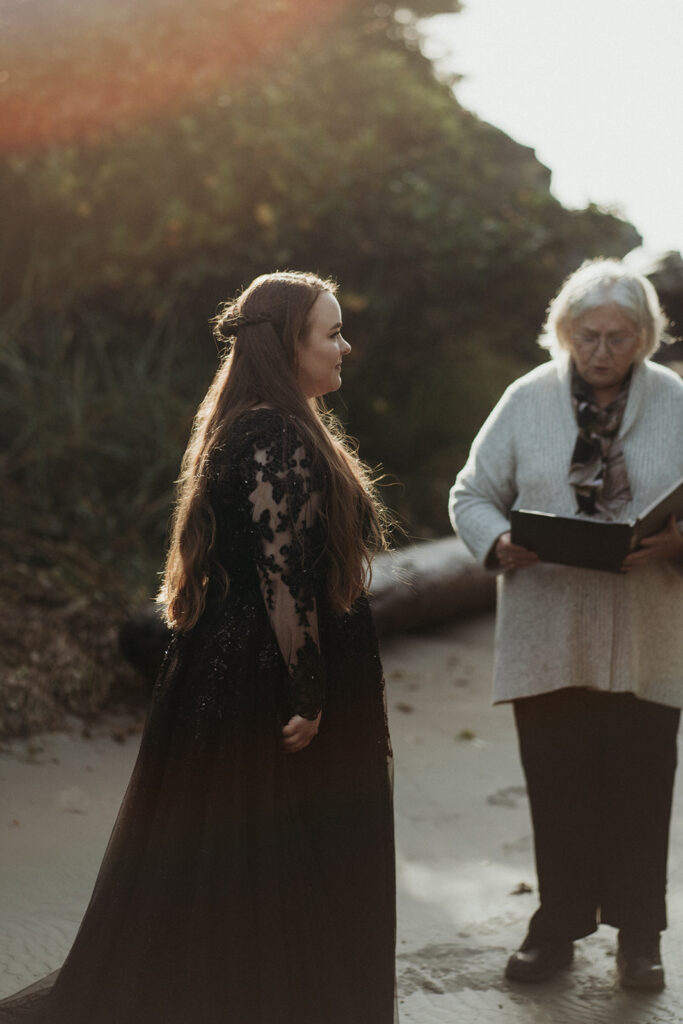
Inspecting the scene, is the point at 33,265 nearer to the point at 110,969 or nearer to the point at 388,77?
the point at 388,77

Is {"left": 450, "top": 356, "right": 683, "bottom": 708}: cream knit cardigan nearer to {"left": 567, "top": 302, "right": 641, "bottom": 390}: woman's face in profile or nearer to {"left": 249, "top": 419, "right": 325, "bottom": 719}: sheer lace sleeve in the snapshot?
{"left": 567, "top": 302, "right": 641, "bottom": 390}: woman's face in profile

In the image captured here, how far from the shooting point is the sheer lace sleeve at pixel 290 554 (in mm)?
2479

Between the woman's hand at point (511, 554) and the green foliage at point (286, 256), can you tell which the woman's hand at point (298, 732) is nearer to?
the woman's hand at point (511, 554)

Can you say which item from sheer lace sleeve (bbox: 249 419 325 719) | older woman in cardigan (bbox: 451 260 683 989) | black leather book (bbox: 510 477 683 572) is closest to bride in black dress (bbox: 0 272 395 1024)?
sheer lace sleeve (bbox: 249 419 325 719)

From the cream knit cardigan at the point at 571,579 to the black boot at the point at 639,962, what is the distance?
0.69 metres

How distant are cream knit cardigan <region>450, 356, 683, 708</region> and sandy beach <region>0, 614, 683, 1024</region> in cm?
84

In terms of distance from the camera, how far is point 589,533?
3059 mm

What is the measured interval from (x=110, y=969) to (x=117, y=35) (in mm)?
7622

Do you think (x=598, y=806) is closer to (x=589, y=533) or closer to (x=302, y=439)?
(x=589, y=533)

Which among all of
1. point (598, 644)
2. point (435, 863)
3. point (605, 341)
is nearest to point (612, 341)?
point (605, 341)

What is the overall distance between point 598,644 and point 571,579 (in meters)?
0.20

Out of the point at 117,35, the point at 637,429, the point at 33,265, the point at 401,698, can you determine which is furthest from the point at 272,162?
the point at 637,429

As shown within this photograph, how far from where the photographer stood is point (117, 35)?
8609mm

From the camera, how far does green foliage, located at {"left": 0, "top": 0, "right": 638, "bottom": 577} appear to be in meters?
8.10
